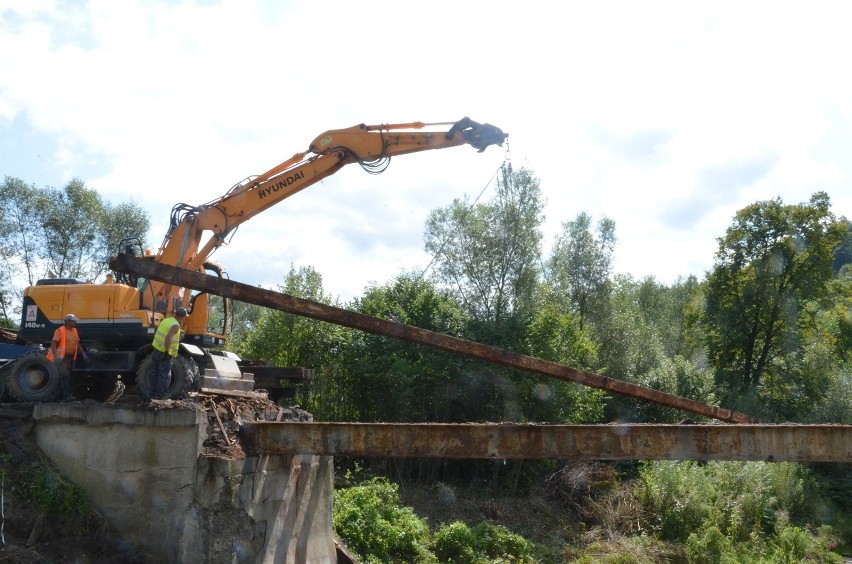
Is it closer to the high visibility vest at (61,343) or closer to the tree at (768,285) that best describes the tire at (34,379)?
the high visibility vest at (61,343)

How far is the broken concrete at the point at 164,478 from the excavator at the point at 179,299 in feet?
2.50

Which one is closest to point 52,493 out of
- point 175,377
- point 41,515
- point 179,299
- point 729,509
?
point 41,515

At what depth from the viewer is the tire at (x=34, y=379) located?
10.5 m

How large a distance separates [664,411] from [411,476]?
10061mm

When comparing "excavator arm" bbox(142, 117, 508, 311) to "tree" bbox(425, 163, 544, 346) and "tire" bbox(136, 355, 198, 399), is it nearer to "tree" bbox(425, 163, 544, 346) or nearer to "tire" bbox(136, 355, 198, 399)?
"tire" bbox(136, 355, 198, 399)

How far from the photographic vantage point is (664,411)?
Answer: 90.4 feet

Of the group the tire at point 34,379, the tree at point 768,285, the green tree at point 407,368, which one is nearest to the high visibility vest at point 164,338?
the tire at point 34,379

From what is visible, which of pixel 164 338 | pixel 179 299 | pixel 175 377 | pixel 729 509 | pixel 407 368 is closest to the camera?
pixel 164 338

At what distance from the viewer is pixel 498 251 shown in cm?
2822

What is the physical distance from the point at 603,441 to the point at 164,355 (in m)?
5.71

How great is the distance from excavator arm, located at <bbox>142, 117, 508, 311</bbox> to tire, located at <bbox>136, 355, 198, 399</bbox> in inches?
105

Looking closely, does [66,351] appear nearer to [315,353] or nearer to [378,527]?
[378,527]

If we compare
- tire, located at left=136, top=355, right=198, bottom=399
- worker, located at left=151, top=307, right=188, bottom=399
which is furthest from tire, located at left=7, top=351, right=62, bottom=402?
worker, located at left=151, top=307, right=188, bottom=399

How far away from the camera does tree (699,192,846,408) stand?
105ft
